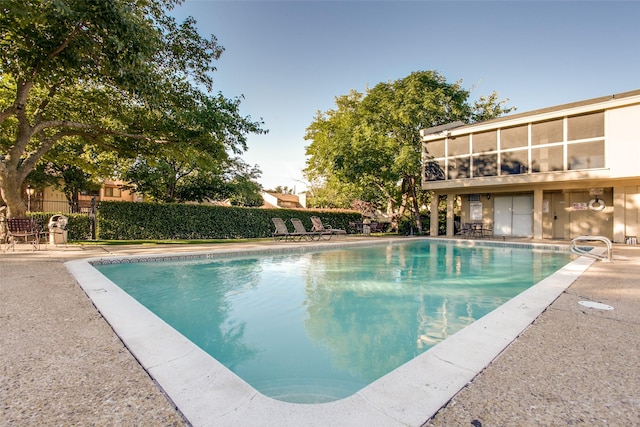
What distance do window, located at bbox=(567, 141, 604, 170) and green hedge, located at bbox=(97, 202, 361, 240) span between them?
14.0 meters

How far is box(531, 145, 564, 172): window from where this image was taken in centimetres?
1388

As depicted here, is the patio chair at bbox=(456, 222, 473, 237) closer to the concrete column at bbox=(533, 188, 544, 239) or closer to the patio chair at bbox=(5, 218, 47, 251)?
the concrete column at bbox=(533, 188, 544, 239)

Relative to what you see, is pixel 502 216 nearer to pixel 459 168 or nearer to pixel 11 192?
pixel 459 168

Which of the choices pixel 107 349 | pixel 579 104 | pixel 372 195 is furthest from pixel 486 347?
pixel 372 195

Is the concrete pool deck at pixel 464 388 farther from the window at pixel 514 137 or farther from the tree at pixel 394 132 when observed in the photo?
the tree at pixel 394 132

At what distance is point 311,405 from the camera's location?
1.65 meters

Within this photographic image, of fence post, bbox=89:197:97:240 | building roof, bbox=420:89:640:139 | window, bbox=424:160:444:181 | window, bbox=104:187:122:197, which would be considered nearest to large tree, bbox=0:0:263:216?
fence post, bbox=89:197:97:240

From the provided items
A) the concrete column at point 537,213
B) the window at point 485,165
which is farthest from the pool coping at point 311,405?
the concrete column at point 537,213

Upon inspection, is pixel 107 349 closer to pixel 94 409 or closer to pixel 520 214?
pixel 94 409

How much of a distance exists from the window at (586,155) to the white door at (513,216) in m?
3.06

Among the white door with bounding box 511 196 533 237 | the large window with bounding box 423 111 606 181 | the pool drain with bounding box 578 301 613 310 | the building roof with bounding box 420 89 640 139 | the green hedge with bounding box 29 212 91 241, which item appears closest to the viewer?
the pool drain with bounding box 578 301 613 310

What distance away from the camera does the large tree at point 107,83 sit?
7.33 meters

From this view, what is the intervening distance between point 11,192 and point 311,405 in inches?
544

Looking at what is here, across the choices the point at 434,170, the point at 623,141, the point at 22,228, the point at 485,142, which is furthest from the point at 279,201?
the point at 623,141
